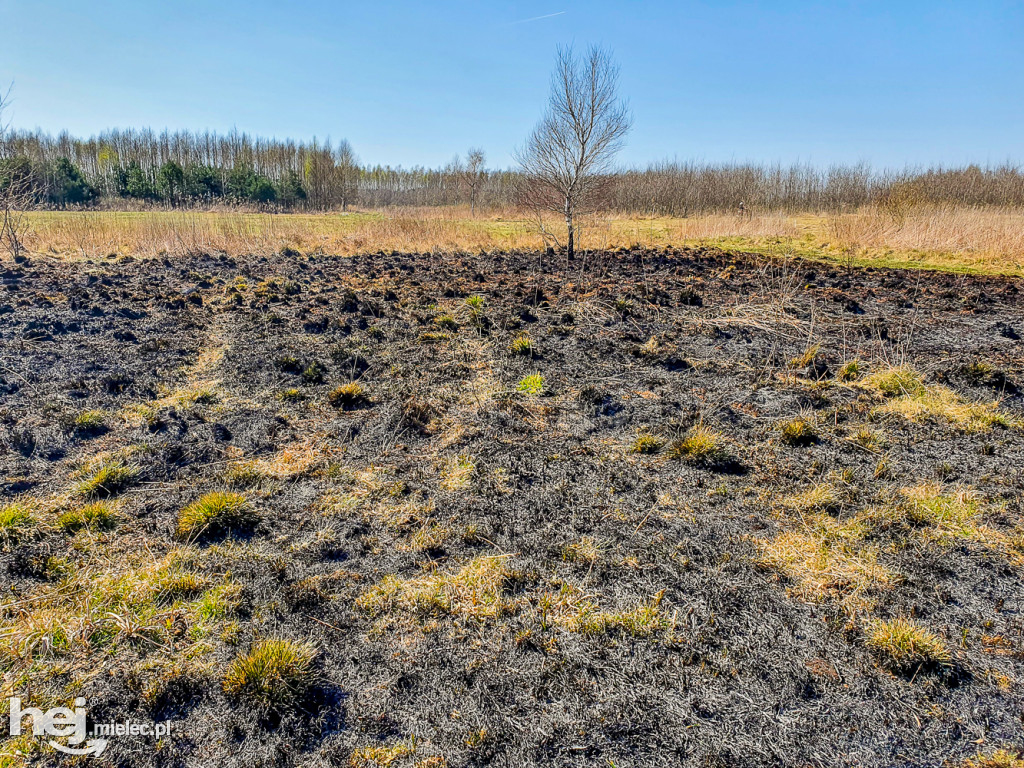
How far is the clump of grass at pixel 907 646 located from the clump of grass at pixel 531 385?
153 inches

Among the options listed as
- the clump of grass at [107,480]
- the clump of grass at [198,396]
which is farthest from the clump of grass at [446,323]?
the clump of grass at [107,480]

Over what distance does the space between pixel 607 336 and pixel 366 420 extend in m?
4.20

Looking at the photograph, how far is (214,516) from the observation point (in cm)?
349

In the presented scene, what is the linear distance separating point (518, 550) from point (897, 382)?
4978 mm

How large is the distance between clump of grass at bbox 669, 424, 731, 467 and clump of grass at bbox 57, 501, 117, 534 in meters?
4.16

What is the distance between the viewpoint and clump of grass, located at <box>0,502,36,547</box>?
3.31 m

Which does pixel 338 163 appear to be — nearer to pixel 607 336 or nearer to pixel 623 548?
pixel 607 336

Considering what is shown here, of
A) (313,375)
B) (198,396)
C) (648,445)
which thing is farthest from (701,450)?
(198,396)

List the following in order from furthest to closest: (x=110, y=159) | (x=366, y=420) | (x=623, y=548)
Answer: (x=110, y=159) < (x=366, y=420) < (x=623, y=548)

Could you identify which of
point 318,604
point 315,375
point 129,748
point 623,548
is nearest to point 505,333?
point 315,375

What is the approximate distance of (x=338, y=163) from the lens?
51.6 meters

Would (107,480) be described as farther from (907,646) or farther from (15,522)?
(907,646)

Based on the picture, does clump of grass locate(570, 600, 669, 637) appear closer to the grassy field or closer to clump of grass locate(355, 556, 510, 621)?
clump of grass locate(355, 556, 510, 621)

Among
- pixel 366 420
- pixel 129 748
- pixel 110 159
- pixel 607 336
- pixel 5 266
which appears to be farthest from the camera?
pixel 110 159
